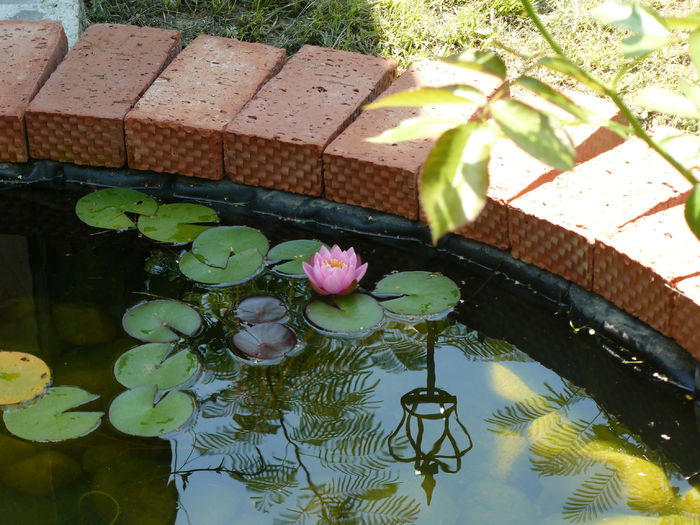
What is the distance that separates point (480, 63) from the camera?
2.63 ft

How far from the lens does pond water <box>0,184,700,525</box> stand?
4.84 feet

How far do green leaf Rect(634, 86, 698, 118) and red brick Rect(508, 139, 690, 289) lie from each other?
2.51 ft

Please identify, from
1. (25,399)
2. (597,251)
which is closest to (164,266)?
(25,399)

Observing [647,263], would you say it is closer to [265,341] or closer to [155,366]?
[265,341]

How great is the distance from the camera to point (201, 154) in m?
2.15

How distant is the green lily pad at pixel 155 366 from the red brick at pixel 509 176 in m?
0.63

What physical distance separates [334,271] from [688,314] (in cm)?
65

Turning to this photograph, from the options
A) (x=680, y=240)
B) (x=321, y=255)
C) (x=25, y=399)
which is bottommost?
(x=25, y=399)

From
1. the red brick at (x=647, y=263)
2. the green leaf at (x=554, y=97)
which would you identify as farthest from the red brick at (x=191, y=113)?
the green leaf at (x=554, y=97)

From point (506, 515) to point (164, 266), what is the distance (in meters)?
0.93

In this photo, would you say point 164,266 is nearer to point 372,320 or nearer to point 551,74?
point 372,320

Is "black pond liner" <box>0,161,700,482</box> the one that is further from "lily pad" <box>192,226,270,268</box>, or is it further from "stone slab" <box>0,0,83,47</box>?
"stone slab" <box>0,0,83,47</box>

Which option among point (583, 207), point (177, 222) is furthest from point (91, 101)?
point (583, 207)

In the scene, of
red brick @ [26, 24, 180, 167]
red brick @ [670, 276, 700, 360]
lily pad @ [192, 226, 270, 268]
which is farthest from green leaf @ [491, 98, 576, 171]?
red brick @ [26, 24, 180, 167]
